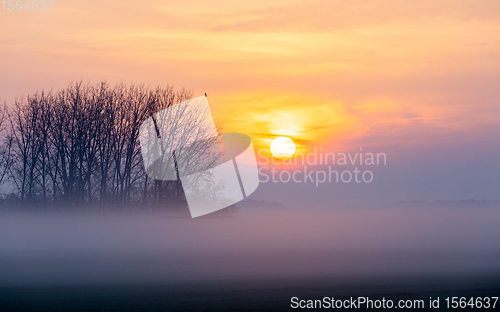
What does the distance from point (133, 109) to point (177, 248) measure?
35.0ft

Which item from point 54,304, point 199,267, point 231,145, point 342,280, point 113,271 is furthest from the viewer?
point 231,145

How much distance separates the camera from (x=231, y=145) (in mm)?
40469

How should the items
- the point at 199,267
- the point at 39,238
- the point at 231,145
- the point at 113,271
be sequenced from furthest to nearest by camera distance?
the point at 39,238 < the point at 231,145 < the point at 199,267 < the point at 113,271

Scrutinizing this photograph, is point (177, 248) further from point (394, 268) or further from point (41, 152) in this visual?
point (394, 268)

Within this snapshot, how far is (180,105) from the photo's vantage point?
140 feet

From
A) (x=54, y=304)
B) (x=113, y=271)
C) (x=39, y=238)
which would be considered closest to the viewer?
(x=54, y=304)

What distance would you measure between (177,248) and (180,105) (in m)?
10.2

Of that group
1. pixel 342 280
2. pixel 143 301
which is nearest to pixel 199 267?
pixel 342 280

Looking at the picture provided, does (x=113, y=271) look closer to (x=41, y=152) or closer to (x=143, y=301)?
(x=143, y=301)

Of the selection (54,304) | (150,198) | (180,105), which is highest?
(180,105)

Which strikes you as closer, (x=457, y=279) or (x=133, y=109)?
(x=457, y=279)

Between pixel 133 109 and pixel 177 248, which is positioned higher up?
pixel 133 109

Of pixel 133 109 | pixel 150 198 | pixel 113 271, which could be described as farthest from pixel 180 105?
pixel 113 271

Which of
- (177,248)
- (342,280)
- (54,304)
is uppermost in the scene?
(177,248)
